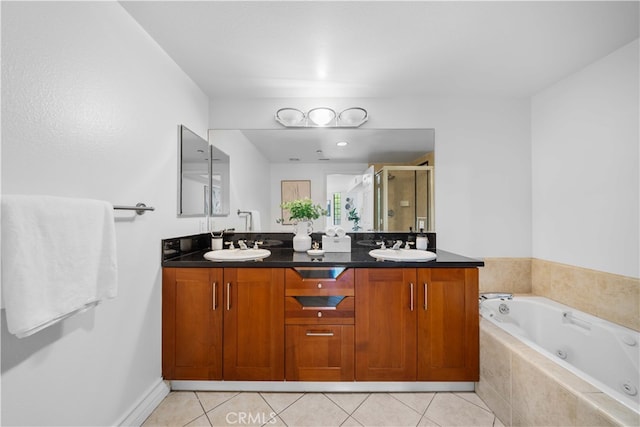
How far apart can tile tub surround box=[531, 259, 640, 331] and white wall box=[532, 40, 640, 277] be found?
0.06 metres

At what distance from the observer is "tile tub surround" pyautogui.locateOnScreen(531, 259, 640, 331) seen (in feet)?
5.52

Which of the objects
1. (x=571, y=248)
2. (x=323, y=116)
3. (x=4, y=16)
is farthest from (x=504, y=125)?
(x=4, y=16)

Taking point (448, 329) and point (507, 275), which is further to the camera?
point (507, 275)

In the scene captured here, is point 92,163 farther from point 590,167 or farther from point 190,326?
point 590,167

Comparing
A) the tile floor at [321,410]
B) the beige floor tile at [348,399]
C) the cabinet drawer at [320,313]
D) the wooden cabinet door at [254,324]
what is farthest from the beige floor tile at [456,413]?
the wooden cabinet door at [254,324]

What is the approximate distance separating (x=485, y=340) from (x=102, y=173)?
231 cm

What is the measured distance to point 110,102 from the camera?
1.31 metres

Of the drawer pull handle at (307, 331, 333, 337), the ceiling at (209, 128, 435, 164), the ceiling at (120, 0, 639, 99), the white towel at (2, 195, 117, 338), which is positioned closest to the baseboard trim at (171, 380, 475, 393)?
the drawer pull handle at (307, 331, 333, 337)

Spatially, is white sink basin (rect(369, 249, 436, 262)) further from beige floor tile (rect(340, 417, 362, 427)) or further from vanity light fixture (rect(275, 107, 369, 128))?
vanity light fixture (rect(275, 107, 369, 128))

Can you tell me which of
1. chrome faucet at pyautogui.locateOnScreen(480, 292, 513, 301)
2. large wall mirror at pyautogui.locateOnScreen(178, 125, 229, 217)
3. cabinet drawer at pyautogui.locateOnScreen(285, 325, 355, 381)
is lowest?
cabinet drawer at pyautogui.locateOnScreen(285, 325, 355, 381)

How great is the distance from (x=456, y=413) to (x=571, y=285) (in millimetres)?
1336

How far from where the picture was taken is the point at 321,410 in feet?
5.33

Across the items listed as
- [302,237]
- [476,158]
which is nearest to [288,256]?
[302,237]

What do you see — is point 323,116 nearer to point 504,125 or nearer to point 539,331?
point 504,125
